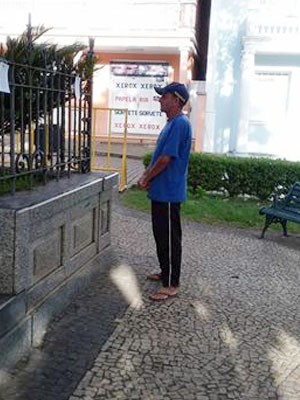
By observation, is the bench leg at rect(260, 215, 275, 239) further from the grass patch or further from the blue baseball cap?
the blue baseball cap

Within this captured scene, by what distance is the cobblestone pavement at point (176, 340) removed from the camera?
294 centimetres

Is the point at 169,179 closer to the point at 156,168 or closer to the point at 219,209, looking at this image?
the point at 156,168

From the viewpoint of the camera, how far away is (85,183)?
430cm

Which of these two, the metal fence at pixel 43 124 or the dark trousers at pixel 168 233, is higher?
the metal fence at pixel 43 124

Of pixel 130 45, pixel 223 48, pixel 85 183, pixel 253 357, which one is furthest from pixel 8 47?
pixel 130 45

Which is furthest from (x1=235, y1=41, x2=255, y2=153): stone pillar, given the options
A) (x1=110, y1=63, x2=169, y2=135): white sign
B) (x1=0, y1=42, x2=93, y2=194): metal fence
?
(x1=0, y1=42, x2=93, y2=194): metal fence

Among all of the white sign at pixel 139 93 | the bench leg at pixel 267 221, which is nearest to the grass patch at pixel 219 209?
the bench leg at pixel 267 221

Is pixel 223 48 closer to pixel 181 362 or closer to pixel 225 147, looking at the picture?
pixel 225 147

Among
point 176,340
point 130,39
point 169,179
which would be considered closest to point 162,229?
point 169,179

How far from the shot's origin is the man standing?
156 inches

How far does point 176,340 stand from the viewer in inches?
140

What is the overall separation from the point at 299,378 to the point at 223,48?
10.2 metres

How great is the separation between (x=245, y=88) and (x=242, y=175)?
343 centimetres

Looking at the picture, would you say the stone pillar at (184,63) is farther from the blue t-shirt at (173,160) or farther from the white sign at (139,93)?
the blue t-shirt at (173,160)
